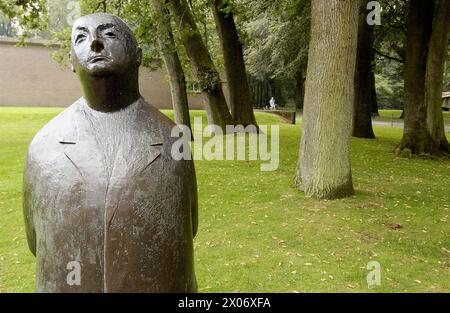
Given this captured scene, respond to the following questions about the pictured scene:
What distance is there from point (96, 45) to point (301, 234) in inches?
196

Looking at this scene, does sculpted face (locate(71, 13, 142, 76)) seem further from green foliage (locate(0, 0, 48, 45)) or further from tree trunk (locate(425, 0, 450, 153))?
tree trunk (locate(425, 0, 450, 153))

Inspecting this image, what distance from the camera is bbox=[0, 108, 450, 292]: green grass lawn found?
5.42 meters

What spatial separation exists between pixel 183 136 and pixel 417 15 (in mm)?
14082

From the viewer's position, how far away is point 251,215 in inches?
303

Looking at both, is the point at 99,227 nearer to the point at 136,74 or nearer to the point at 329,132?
the point at 136,74

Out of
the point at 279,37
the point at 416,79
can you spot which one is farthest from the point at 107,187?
the point at 279,37

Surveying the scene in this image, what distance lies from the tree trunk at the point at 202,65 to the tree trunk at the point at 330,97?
5664 mm

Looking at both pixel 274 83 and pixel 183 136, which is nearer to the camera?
pixel 183 136

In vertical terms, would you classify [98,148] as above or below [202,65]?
below

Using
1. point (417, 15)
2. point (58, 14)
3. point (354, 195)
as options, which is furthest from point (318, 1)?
point (58, 14)

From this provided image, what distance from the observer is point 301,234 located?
6797 mm

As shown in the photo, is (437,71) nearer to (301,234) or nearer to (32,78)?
(301,234)

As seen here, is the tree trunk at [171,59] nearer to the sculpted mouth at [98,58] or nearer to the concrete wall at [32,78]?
the sculpted mouth at [98,58]

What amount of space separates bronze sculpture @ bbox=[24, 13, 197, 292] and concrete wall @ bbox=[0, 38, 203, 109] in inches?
1170
